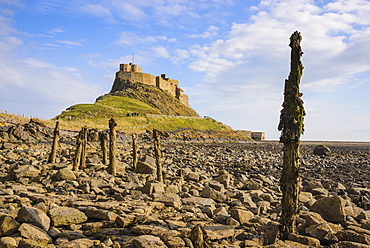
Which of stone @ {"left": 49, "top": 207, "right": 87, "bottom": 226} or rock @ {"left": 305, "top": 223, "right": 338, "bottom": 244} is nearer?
stone @ {"left": 49, "top": 207, "right": 87, "bottom": 226}

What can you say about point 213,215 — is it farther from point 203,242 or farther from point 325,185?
point 325,185

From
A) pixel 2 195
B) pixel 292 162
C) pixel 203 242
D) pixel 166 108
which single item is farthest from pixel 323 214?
pixel 166 108

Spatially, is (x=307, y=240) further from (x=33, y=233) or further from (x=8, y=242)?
(x=8, y=242)

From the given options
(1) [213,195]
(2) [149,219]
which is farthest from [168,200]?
(1) [213,195]

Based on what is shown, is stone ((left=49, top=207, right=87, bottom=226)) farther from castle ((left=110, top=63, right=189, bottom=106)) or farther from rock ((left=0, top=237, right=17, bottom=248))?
castle ((left=110, top=63, right=189, bottom=106))

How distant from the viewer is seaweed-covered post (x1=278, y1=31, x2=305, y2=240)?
797 centimetres

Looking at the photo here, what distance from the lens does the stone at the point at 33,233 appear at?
6.12 meters

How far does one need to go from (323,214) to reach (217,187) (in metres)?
5.58

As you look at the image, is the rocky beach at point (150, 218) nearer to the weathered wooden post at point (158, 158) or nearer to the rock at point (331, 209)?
the rock at point (331, 209)

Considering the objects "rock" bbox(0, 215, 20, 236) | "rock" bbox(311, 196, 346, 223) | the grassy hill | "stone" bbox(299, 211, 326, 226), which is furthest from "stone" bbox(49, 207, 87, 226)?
the grassy hill

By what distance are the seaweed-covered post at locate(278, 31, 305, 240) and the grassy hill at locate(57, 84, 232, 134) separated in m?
53.6

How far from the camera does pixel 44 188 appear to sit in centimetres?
1201

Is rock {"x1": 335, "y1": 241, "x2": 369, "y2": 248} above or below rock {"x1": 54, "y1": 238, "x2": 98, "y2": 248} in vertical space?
below

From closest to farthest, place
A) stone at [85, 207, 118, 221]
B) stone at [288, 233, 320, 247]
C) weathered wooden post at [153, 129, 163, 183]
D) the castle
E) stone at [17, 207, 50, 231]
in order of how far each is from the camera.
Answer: stone at [17, 207, 50, 231]
stone at [288, 233, 320, 247]
stone at [85, 207, 118, 221]
weathered wooden post at [153, 129, 163, 183]
the castle
